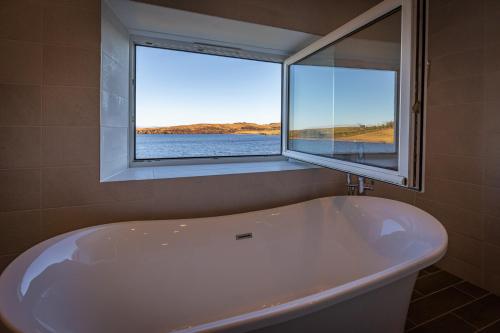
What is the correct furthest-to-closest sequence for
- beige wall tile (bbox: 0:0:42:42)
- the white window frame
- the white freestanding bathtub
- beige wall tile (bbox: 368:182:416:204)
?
beige wall tile (bbox: 368:182:416:204) < the white window frame < beige wall tile (bbox: 0:0:42:42) < the white freestanding bathtub

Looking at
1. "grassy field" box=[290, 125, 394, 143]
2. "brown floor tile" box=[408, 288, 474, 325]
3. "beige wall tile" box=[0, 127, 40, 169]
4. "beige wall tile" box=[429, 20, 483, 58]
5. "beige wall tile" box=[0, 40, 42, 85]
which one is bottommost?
"brown floor tile" box=[408, 288, 474, 325]

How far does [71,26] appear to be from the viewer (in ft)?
4.11

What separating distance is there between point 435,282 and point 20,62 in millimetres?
2809

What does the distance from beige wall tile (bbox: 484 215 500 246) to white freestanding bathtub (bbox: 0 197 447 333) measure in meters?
0.77

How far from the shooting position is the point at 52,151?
1.26 meters

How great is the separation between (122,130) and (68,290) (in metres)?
1.03

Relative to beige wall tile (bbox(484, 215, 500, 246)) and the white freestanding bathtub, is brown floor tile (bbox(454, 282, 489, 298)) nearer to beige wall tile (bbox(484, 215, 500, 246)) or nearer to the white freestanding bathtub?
beige wall tile (bbox(484, 215, 500, 246))

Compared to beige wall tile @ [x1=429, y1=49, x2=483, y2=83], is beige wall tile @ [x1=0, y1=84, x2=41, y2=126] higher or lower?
beige wall tile @ [x1=429, y1=49, x2=483, y2=83]

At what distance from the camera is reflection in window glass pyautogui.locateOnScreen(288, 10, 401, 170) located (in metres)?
1.28

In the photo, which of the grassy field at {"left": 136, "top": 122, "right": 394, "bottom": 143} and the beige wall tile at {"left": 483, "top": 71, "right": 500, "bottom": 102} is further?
the beige wall tile at {"left": 483, "top": 71, "right": 500, "bottom": 102}

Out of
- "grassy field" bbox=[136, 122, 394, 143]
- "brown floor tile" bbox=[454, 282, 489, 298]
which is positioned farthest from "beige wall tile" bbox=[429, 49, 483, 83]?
"brown floor tile" bbox=[454, 282, 489, 298]

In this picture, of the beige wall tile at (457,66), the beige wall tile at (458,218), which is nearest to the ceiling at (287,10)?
the beige wall tile at (457,66)

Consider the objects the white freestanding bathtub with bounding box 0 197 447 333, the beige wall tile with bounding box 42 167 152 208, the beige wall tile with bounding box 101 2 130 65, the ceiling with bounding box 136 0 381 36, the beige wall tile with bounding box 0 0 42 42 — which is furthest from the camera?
the ceiling with bounding box 136 0 381 36

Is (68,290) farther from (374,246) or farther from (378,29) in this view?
(378,29)
